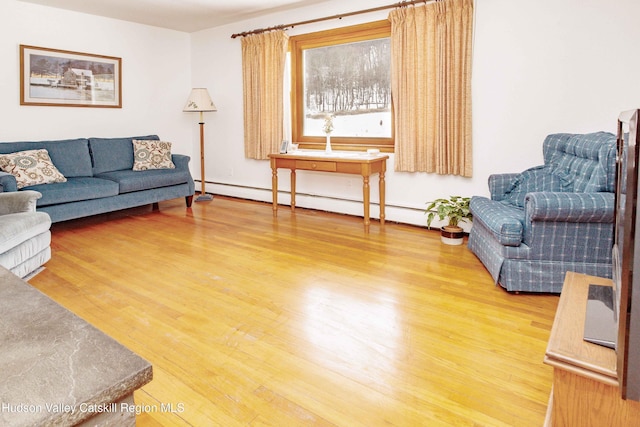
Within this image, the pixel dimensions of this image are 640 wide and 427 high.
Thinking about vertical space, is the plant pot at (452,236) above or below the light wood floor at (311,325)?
above

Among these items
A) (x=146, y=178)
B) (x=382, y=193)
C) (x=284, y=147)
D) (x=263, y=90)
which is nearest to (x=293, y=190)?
(x=284, y=147)

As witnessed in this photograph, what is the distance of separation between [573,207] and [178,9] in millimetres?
4720

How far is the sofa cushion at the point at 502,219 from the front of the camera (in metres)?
2.71

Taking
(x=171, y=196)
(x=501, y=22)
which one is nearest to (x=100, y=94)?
(x=171, y=196)

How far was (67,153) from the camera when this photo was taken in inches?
187

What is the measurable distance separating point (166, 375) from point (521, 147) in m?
3.34

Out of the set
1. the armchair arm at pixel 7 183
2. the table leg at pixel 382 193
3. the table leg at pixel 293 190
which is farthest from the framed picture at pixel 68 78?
the table leg at pixel 382 193

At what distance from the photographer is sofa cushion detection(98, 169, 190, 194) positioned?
4777 mm

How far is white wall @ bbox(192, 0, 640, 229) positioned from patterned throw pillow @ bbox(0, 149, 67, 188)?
2985mm

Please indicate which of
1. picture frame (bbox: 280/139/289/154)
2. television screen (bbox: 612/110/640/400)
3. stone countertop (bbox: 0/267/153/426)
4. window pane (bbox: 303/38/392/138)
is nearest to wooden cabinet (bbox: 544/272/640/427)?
television screen (bbox: 612/110/640/400)

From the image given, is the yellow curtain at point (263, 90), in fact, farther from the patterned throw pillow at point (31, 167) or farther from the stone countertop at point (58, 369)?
the stone countertop at point (58, 369)

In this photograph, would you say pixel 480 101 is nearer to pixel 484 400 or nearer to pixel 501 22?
pixel 501 22

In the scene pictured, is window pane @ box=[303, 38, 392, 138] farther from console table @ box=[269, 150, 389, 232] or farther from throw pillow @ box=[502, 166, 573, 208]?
throw pillow @ box=[502, 166, 573, 208]

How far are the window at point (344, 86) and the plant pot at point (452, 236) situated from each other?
4.03 feet
